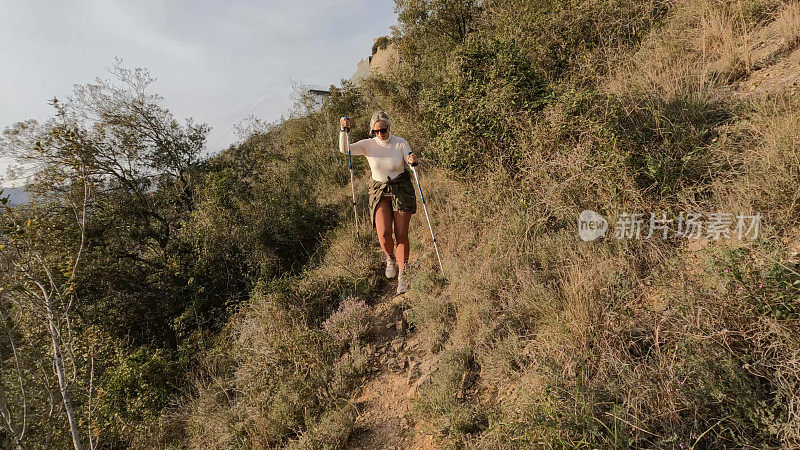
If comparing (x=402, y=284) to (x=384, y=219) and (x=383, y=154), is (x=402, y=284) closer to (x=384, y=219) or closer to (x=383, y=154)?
(x=384, y=219)

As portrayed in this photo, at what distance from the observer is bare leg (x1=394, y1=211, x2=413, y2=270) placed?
14.3 ft

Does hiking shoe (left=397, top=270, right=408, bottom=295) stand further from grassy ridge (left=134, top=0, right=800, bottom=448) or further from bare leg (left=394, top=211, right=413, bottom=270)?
grassy ridge (left=134, top=0, right=800, bottom=448)

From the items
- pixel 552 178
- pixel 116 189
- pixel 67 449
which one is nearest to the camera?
pixel 552 178

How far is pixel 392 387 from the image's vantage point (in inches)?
126

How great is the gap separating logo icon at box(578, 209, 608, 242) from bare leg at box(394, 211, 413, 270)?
2.00 metres

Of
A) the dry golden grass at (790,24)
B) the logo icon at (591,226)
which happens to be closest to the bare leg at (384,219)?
the logo icon at (591,226)

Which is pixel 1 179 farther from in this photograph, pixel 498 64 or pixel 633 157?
pixel 633 157

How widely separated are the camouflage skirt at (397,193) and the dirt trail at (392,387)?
1234mm

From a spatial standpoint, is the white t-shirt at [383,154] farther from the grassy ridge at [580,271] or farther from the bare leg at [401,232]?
the grassy ridge at [580,271]

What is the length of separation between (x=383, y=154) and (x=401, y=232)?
104cm

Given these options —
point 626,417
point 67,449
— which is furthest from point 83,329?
point 626,417

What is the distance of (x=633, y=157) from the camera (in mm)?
3645

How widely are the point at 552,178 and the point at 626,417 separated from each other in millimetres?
2639

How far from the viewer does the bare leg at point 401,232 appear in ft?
14.3
